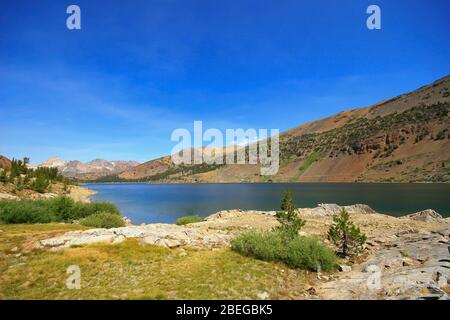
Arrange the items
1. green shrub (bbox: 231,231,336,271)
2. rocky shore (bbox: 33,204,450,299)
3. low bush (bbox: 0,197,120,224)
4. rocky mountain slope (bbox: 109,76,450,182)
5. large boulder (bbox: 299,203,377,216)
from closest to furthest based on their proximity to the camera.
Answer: rocky shore (bbox: 33,204,450,299)
green shrub (bbox: 231,231,336,271)
low bush (bbox: 0,197,120,224)
large boulder (bbox: 299,203,377,216)
rocky mountain slope (bbox: 109,76,450,182)

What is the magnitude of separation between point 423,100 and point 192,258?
20973 cm

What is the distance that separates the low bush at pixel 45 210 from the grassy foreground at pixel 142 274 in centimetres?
1593

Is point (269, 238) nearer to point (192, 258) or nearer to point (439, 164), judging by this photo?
point (192, 258)

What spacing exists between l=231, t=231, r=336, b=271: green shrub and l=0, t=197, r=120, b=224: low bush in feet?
88.5

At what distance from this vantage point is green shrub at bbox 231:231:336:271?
51.7 ft

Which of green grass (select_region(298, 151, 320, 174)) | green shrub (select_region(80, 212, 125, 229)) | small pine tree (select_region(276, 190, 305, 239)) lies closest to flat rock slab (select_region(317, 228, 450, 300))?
small pine tree (select_region(276, 190, 305, 239))

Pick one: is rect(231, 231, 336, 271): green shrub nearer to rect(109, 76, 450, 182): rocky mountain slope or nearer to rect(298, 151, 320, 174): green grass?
rect(109, 76, 450, 182): rocky mountain slope

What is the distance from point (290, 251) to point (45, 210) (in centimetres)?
3206

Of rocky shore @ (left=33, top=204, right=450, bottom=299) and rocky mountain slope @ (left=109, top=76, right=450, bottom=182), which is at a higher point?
rocky mountain slope @ (left=109, top=76, right=450, bottom=182)

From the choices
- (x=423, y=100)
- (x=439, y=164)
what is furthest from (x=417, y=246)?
(x=423, y=100)

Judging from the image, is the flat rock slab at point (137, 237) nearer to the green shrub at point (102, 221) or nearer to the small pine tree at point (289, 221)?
the small pine tree at point (289, 221)

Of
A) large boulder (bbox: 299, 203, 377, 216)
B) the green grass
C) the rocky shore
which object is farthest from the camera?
the green grass
